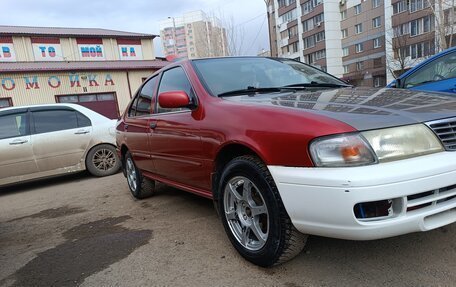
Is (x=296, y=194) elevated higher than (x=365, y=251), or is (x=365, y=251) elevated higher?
(x=296, y=194)

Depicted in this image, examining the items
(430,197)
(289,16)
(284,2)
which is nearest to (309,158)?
(430,197)

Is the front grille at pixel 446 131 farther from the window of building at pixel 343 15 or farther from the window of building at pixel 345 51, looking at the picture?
the window of building at pixel 343 15

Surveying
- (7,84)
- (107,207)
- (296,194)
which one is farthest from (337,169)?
(7,84)

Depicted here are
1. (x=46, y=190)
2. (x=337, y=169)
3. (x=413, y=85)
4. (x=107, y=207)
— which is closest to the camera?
(x=337, y=169)

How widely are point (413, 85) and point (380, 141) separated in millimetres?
4424

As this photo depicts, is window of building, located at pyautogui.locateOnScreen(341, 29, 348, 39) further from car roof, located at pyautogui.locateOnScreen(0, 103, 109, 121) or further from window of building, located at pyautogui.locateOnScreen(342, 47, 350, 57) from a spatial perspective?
car roof, located at pyautogui.locateOnScreen(0, 103, 109, 121)

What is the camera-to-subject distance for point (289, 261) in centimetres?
256

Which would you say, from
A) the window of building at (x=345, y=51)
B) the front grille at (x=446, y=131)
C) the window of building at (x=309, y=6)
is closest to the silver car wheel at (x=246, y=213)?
the front grille at (x=446, y=131)

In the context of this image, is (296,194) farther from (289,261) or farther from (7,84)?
(7,84)

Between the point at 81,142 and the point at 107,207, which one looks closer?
the point at 107,207

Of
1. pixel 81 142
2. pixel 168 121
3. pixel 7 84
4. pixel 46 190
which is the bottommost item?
pixel 46 190

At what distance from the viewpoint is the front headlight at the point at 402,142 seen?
1996 millimetres

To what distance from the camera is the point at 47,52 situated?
22734 millimetres

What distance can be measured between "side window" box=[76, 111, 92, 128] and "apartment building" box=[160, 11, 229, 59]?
9.47 feet
